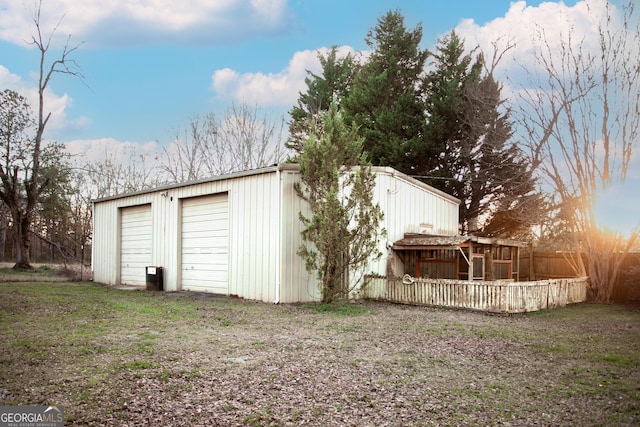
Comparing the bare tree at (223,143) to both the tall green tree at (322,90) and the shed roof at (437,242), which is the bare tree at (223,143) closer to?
the tall green tree at (322,90)

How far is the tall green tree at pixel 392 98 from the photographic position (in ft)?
74.9

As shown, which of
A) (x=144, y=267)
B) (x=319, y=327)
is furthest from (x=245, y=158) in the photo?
(x=319, y=327)

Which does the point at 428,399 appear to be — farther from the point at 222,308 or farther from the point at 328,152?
the point at 328,152

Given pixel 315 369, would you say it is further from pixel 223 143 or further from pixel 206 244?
pixel 223 143

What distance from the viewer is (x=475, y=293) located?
11.6m

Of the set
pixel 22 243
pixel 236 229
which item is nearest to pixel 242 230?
pixel 236 229

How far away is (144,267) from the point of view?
1781cm

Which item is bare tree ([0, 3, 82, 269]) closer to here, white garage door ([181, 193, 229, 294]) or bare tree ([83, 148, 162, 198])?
bare tree ([83, 148, 162, 198])

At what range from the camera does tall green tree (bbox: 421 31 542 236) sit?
2150 centimetres

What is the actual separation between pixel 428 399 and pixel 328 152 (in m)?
8.17

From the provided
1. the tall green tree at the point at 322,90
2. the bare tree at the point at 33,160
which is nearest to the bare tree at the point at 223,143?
the tall green tree at the point at 322,90

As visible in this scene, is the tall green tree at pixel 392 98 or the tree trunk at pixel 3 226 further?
A: the tree trunk at pixel 3 226

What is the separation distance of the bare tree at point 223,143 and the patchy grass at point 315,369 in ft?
69.5

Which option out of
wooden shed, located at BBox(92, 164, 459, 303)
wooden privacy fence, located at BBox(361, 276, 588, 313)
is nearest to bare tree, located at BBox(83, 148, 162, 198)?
wooden shed, located at BBox(92, 164, 459, 303)
